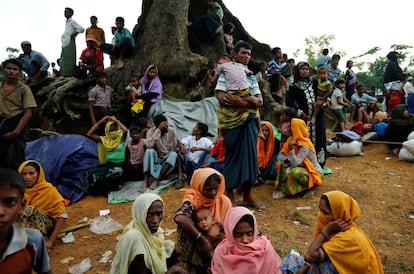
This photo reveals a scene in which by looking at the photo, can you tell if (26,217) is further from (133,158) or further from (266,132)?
(266,132)

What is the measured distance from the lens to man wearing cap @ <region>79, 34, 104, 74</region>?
8828 mm

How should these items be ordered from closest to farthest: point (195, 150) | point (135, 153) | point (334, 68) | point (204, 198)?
point (204, 198) → point (135, 153) → point (195, 150) → point (334, 68)

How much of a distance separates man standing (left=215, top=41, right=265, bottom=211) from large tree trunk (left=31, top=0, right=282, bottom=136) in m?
3.81

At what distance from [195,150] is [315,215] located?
2274mm

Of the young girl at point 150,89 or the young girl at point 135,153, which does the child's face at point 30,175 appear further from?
the young girl at point 150,89

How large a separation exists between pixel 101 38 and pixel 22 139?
5879 mm

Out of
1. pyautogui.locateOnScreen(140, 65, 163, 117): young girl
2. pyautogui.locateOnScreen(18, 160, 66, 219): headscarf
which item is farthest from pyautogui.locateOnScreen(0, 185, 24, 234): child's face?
pyautogui.locateOnScreen(140, 65, 163, 117): young girl

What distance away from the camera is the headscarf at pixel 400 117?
22.1 ft

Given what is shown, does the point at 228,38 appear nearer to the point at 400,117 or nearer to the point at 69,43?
the point at 69,43

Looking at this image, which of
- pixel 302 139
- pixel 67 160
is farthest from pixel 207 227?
pixel 67 160

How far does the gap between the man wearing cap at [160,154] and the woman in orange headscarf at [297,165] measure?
164cm

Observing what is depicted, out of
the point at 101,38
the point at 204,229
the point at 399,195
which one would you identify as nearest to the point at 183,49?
the point at 101,38

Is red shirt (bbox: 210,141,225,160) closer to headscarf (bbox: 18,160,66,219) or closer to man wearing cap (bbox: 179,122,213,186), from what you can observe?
man wearing cap (bbox: 179,122,213,186)

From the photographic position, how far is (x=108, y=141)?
5902 mm
